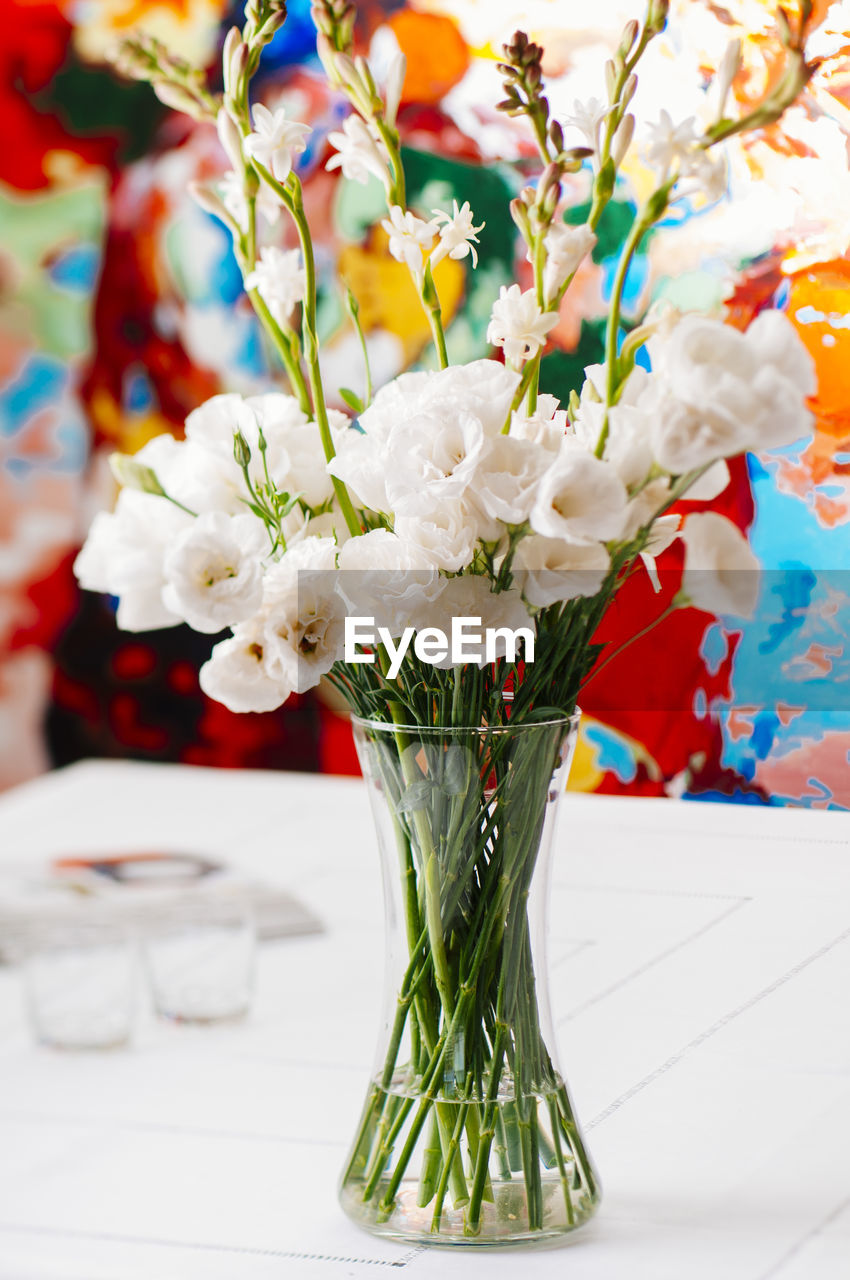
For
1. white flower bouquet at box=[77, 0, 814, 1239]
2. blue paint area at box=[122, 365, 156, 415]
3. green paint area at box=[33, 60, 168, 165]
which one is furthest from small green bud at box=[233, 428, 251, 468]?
green paint area at box=[33, 60, 168, 165]

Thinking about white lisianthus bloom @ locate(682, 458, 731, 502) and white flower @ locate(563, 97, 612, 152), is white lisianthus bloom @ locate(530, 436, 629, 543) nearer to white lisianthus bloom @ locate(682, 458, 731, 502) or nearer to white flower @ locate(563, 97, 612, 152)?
white lisianthus bloom @ locate(682, 458, 731, 502)

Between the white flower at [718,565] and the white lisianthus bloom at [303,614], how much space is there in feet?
0.58

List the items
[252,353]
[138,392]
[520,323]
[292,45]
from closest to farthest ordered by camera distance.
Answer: [520,323] < [292,45] < [252,353] < [138,392]

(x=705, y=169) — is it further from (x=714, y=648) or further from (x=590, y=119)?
(x=714, y=648)

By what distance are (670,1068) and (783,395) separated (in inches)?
20.9

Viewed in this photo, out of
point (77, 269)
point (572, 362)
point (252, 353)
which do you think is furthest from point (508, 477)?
point (77, 269)

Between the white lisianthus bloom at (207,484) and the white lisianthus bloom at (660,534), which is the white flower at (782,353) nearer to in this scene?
the white lisianthus bloom at (660,534)

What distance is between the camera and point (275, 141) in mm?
768

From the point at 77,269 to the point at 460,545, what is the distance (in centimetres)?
153

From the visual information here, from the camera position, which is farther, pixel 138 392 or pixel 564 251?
pixel 138 392

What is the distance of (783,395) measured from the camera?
65cm

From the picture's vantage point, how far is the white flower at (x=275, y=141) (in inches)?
30.2

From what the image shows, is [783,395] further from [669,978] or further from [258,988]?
[258,988]

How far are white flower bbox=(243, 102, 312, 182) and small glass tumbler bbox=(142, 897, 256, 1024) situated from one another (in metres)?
0.65
